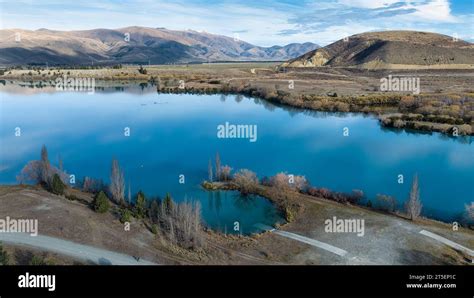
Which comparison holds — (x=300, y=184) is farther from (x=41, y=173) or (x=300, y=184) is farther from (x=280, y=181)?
(x=41, y=173)

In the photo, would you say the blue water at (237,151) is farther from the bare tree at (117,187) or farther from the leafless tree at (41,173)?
the bare tree at (117,187)

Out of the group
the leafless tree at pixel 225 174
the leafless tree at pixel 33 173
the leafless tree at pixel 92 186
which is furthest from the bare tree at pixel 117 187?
the leafless tree at pixel 225 174

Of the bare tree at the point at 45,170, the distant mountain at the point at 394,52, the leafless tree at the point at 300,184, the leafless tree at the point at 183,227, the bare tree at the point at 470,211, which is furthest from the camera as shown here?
the distant mountain at the point at 394,52

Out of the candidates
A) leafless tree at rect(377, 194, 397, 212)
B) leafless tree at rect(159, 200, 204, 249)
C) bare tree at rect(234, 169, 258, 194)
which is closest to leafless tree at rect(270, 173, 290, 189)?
bare tree at rect(234, 169, 258, 194)

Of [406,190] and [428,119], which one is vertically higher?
[428,119]

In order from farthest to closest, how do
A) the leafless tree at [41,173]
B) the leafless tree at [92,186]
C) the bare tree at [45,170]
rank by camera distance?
1. the leafless tree at [41,173]
2. the bare tree at [45,170]
3. the leafless tree at [92,186]

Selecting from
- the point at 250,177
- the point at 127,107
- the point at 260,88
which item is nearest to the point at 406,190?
the point at 250,177
